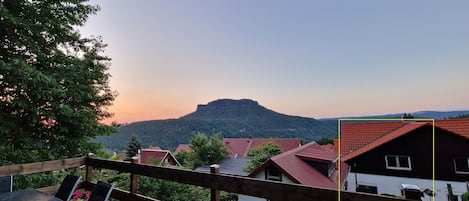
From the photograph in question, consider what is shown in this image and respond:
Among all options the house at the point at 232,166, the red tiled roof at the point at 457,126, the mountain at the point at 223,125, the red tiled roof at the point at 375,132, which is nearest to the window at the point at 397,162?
the red tiled roof at the point at 375,132

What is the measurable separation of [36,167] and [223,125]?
34851mm

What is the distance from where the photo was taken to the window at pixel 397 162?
10219 mm

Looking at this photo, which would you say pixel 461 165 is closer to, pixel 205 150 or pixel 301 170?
pixel 301 170

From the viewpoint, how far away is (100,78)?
5199 mm

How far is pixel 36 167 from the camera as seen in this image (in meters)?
2.68

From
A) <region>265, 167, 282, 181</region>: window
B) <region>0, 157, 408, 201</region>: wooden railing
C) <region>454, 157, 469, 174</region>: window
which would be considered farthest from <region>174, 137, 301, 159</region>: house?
<region>0, 157, 408, 201</region>: wooden railing

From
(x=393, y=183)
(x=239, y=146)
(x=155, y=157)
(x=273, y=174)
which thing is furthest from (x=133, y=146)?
(x=393, y=183)

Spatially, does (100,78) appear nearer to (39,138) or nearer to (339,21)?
(39,138)

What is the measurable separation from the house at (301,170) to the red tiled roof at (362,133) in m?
1.25

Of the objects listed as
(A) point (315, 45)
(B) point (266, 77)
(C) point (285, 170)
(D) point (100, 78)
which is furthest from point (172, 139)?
(D) point (100, 78)

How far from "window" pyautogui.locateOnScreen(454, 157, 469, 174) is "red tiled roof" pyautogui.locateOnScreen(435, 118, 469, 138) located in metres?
1.17

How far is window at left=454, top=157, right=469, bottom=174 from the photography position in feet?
29.6

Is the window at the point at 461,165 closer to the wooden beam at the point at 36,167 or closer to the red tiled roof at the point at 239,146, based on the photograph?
the wooden beam at the point at 36,167

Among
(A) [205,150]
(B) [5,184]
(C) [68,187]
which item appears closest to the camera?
(C) [68,187]
